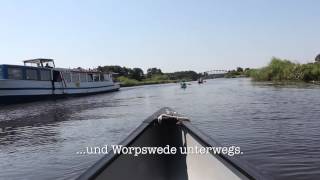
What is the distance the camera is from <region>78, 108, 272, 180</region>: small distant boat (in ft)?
18.3

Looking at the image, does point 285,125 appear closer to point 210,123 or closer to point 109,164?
point 210,123

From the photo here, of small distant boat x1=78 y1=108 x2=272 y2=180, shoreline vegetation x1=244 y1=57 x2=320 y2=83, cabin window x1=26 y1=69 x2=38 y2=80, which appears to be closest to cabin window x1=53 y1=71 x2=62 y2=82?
cabin window x1=26 y1=69 x2=38 y2=80

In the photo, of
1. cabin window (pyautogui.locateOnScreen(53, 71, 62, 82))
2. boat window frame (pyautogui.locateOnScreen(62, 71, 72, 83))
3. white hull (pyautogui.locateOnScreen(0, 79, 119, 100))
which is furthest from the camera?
boat window frame (pyautogui.locateOnScreen(62, 71, 72, 83))

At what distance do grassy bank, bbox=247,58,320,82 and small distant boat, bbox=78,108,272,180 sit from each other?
64938 millimetres

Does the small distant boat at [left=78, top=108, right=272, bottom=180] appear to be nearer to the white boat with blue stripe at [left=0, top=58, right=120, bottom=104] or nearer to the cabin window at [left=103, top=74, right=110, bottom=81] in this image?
the white boat with blue stripe at [left=0, top=58, right=120, bottom=104]

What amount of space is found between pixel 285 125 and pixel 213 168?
11871 mm

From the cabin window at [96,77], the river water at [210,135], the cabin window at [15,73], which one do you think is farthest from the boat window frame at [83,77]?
the river water at [210,135]

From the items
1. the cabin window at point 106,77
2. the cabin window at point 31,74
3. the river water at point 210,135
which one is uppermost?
the cabin window at point 31,74

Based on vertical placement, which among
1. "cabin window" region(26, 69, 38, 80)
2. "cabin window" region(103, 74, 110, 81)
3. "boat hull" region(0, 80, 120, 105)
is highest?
"cabin window" region(26, 69, 38, 80)

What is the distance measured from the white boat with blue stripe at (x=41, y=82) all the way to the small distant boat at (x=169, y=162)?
118 ft

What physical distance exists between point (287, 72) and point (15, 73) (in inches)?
2266

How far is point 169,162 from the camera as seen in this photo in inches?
310

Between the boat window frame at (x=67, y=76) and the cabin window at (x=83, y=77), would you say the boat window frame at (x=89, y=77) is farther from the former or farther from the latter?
the boat window frame at (x=67, y=76)

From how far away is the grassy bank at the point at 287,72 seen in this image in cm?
7094
